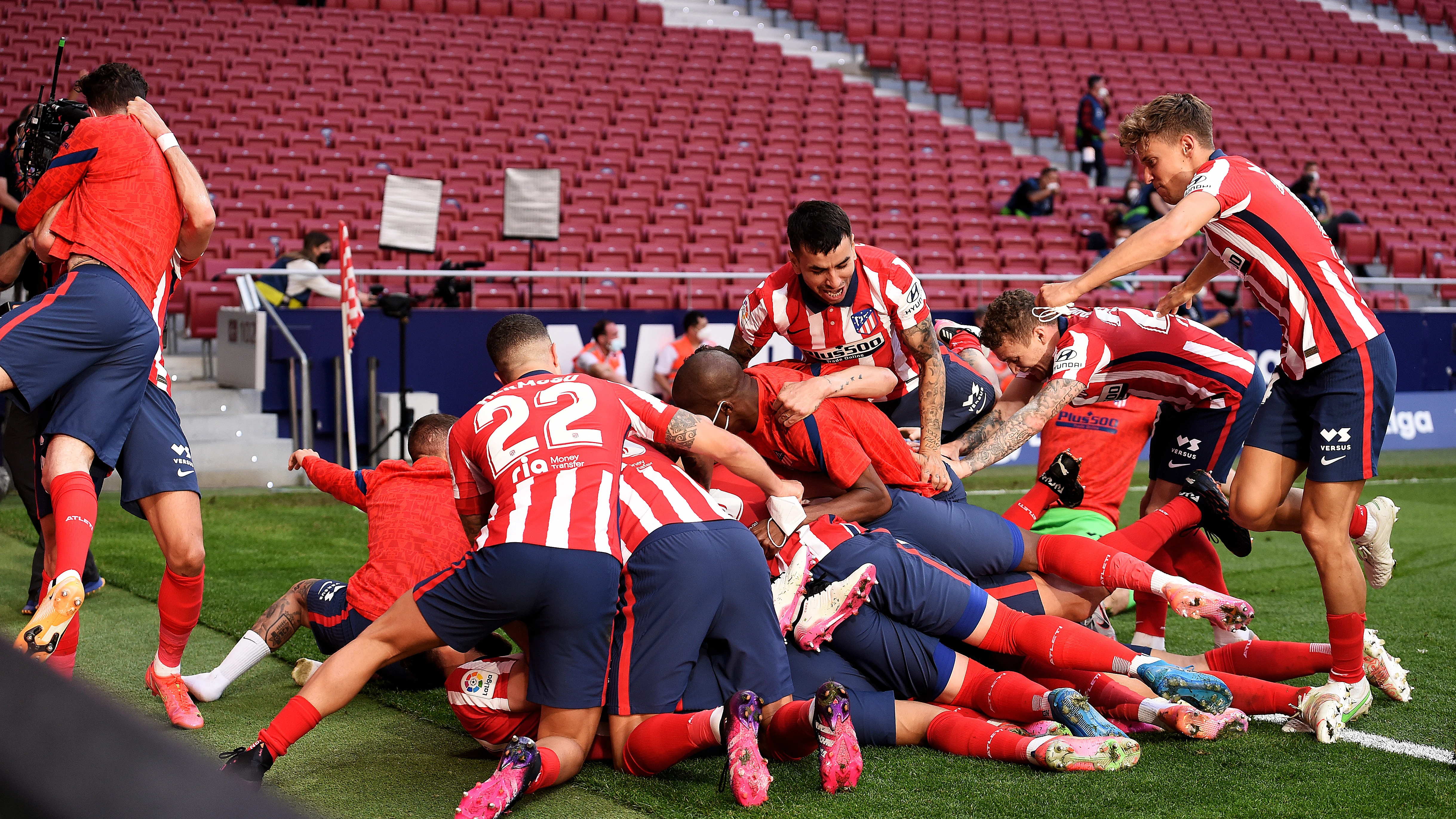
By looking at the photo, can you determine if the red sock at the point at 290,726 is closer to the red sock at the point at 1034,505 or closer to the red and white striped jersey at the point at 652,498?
the red and white striped jersey at the point at 652,498

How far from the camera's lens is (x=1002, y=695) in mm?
3344

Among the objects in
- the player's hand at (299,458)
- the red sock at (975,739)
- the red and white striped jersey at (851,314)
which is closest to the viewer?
the red sock at (975,739)

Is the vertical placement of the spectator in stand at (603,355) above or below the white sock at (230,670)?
above

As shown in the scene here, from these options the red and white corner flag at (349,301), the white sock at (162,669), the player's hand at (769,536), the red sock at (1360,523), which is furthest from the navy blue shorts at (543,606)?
the red and white corner flag at (349,301)

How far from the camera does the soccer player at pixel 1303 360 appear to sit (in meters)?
3.56

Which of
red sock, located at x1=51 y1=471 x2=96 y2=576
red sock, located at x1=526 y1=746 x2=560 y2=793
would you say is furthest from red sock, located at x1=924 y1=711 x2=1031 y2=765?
red sock, located at x1=51 y1=471 x2=96 y2=576

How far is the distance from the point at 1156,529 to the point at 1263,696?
31.8 inches

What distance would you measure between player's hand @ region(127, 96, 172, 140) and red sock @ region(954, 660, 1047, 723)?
306cm

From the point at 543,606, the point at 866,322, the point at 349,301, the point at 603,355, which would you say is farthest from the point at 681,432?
the point at 603,355

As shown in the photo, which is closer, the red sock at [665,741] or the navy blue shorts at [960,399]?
the red sock at [665,741]

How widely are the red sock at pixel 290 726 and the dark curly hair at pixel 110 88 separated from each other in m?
2.11

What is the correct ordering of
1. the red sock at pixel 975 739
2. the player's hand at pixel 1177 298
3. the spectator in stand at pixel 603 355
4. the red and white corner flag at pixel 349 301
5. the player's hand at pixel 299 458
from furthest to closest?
the spectator in stand at pixel 603 355 < the red and white corner flag at pixel 349 301 < the player's hand at pixel 1177 298 < the player's hand at pixel 299 458 < the red sock at pixel 975 739

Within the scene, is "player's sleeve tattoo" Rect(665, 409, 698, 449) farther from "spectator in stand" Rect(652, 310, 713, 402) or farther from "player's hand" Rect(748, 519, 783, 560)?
"spectator in stand" Rect(652, 310, 713, 402)

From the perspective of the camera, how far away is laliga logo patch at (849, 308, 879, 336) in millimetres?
4523
